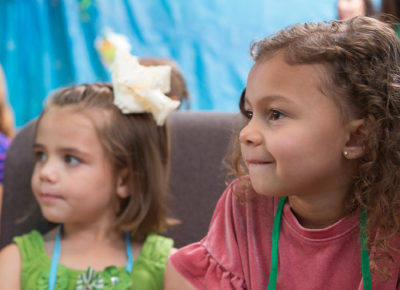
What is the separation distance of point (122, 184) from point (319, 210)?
66 centimetres

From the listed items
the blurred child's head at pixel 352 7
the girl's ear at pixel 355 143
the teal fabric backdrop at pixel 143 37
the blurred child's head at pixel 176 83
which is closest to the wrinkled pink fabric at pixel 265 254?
the girl's ear at pixel 355 143

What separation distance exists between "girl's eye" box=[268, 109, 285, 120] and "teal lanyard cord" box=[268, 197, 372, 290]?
0.74ft

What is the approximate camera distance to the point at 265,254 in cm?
117

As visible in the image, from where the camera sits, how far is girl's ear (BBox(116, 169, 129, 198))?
158cm

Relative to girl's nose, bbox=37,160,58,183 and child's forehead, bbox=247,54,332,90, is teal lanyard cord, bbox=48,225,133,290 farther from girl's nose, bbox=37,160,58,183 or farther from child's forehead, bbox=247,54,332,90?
child's forehead, bbox=247,54,332,90

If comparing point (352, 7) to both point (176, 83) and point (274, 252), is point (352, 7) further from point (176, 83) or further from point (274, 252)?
point (274, 252)

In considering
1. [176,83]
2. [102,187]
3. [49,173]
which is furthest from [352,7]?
[49,173]

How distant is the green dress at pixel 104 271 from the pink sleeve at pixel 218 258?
30 centimetres

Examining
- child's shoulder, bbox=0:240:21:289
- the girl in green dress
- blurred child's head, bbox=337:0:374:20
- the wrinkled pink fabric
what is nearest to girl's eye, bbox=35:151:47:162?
the girl in green dress

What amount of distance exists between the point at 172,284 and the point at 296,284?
1.43 feet

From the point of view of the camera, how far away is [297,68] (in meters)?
0.98

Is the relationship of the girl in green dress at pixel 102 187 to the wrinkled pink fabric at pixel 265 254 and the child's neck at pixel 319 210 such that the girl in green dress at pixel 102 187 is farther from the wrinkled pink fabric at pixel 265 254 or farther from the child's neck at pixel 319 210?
the child's neck at pixel 319 210

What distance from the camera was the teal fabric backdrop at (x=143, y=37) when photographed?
353cm

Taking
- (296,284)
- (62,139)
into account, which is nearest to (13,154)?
(62,139)
